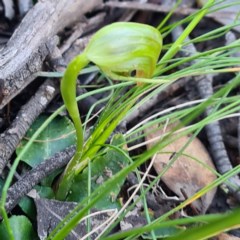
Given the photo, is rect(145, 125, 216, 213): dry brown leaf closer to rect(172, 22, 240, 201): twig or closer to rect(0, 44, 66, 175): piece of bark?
rect(172, 22, 240, 201): twig

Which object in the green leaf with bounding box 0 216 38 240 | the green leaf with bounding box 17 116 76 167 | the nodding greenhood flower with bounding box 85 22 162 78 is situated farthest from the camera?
the green leaf with bounding box 17 116 76 167

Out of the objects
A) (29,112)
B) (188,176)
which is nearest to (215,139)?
(188,176)

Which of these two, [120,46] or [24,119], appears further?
[24,119]

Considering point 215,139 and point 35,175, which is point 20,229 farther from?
point 215,139

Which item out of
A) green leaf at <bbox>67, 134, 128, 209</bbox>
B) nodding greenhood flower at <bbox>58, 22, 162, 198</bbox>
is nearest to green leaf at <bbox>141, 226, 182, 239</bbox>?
green leaf at <bbox>67, 134, 128, 209</bbox>

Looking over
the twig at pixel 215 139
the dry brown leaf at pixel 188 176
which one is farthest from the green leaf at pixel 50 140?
the twig at pixel 215 139

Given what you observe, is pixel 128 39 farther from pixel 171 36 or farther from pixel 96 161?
pixel 171 36
